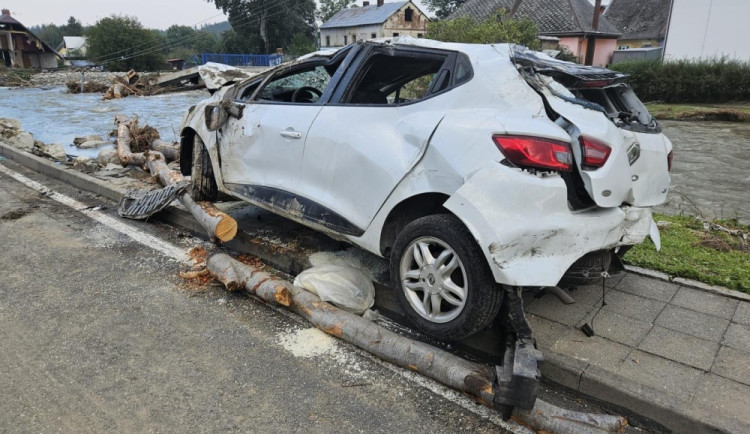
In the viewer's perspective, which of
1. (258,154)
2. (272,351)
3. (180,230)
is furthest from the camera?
(180,230)

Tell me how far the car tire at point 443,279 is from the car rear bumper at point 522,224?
0.13 metres

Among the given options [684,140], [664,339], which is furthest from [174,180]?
[684,140]

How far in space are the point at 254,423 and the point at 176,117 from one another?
14.0 meters

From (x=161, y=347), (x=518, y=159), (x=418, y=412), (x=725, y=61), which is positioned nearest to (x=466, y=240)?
(x=518, y=159)

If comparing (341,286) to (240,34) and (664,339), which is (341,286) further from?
(240,34)

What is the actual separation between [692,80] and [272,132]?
22.3 m

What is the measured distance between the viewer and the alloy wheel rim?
3053 millimetres

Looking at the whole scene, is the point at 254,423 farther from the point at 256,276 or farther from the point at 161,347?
the point at 256,276

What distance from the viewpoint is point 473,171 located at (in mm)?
2896

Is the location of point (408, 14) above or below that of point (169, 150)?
above

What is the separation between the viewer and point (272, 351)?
3258 millimetres

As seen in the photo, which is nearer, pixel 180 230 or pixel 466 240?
pixel 466 240

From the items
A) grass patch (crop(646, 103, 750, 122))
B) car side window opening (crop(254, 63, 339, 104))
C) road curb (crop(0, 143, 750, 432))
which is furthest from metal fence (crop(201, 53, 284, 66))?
road curb (crop(0, 143, 750, 432))

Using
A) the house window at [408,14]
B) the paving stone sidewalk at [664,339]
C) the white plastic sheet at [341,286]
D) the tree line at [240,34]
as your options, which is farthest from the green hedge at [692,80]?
the house window at [408,14]
